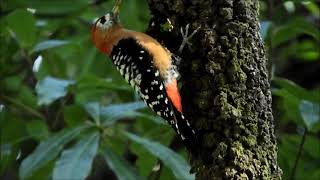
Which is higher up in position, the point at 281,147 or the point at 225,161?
the point at 225,161

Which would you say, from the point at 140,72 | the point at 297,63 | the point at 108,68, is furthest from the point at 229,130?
the point at 297,63

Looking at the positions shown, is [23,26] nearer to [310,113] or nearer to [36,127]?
[36,127]

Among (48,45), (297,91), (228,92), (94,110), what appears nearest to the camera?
(228,92)

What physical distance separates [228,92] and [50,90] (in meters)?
1.27

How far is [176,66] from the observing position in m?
3.08

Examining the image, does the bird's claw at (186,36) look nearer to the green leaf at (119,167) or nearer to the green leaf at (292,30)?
the green leaf at (119,167)

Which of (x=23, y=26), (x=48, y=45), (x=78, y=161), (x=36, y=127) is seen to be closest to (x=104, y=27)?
(x=48, y=45)

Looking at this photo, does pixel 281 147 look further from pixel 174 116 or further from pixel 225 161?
pixel 225 161

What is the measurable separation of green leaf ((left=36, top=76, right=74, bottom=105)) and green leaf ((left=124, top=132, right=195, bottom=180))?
0.43m

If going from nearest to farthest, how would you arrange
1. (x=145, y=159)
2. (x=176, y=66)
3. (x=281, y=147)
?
(x=176, y=66), (x=145, y=159), (x=281, y=147)

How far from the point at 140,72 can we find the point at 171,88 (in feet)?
0.88

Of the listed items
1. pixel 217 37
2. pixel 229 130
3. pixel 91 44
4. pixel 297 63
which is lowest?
pixel 297 63

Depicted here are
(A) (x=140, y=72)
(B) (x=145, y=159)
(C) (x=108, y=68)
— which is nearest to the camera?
(A) (x=140, y=72)

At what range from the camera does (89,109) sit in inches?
146
